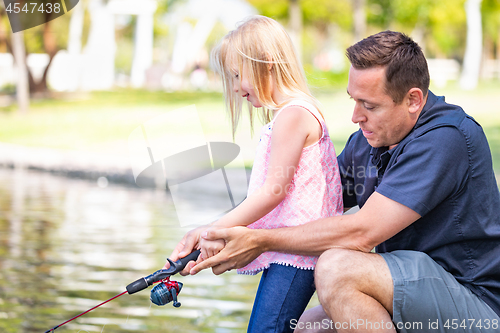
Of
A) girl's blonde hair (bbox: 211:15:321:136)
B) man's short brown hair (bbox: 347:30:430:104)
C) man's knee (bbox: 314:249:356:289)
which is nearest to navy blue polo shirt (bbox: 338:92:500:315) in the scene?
man's short brown hair (bbox: 347:30:430:104)

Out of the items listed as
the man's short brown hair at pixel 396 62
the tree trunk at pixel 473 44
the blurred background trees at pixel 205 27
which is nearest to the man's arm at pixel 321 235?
the man's short brown hair at pixel 396 62

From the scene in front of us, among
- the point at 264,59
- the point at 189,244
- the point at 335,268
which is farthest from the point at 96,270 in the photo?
the point at 335,268

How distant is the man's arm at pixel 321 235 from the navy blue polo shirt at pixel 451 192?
56 millimetres

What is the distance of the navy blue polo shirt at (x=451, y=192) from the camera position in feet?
6.66

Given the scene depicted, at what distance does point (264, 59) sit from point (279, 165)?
1.47ft

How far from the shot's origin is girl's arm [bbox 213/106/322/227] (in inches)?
89.1

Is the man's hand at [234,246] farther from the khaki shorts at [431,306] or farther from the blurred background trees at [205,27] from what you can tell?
the blurred background trees at [205,27]

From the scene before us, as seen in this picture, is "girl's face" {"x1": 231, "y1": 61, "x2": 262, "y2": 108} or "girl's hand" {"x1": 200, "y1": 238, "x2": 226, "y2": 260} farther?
"girl's face" {"x1": 231, "y1": 61, "x2": 262, "y2": 108}

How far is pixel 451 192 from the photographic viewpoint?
6.78 ft

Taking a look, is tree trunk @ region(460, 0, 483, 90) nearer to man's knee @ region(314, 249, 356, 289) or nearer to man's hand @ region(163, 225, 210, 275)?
man's hand @ region(163, 225, 210, 275)

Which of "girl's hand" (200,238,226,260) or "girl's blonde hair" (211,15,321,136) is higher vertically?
"girl's blonde hair" (211,15,321,136)

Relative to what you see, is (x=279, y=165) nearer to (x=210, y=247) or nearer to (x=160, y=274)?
(x=210, y=247)

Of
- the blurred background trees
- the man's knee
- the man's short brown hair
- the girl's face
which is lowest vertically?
the blurred background trees

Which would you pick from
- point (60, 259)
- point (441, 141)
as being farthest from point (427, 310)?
point (60, 259)
